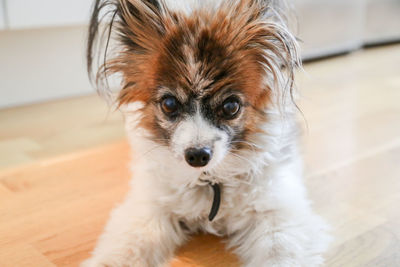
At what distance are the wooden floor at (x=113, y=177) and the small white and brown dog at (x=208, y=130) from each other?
0.12 metres

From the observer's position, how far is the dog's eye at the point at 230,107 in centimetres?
192

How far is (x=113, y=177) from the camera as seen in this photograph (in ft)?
9.00

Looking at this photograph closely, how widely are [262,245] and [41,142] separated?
6.19ft

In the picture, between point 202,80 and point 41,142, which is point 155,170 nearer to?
point 202,80

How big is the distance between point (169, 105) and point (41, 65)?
8.10 ft

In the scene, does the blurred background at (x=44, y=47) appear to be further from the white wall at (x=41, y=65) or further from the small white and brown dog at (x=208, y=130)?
the small white and brown dog at (x=208, y=130)

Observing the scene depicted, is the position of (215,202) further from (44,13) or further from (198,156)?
(44,13)

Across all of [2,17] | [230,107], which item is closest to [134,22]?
[230,107]

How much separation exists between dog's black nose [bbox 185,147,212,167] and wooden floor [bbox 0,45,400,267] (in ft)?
1.38

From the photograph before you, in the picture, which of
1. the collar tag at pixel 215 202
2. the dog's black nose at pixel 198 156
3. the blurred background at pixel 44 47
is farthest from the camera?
the blurred background at pixel 44 47

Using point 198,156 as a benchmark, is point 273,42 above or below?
above

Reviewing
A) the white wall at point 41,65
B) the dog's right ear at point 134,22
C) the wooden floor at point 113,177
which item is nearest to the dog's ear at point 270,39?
the wooden floor at point 113,177

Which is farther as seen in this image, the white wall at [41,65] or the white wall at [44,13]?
the white wall at [41,65]

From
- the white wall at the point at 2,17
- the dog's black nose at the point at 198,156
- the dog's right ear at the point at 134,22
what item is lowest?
the white wall at the point at 2,17
